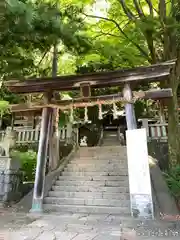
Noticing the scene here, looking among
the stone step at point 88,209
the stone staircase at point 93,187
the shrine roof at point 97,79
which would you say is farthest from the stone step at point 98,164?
the shrine roof at point 97,79

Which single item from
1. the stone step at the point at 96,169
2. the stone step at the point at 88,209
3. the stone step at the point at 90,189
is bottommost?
the stone step at the point at 88,209

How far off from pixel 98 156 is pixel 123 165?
5.00 feet

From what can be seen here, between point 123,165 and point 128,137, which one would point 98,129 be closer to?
point 123,165

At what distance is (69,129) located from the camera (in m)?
13.5

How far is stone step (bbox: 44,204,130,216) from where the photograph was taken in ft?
24.3

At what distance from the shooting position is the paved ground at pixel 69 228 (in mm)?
5062

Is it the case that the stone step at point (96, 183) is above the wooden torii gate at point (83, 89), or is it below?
below

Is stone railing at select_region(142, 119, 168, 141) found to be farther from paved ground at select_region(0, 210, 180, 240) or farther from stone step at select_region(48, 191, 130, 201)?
paved ground at select_region(0, 210, 180, 240)

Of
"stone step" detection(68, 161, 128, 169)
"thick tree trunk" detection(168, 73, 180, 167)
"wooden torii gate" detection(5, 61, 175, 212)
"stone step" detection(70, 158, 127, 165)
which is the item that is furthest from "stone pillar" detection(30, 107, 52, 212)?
"thick tree trunk" detection(168, 73, 180, 167)

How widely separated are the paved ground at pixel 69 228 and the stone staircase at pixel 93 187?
0.70 metres

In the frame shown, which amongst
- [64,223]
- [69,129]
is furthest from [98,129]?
[64,223]

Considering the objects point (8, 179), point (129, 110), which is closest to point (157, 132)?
point (129, 110)

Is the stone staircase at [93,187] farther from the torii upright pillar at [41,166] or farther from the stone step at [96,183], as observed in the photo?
the torii upright pillar at [41,166]

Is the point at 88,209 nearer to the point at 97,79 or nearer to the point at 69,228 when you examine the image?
the point at 69,228
